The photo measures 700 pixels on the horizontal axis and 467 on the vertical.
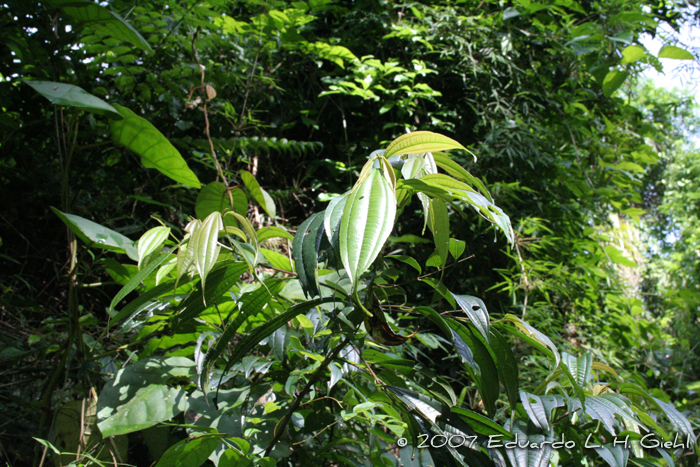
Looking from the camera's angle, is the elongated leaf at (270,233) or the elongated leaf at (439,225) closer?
the elongated leaf at (439,225)

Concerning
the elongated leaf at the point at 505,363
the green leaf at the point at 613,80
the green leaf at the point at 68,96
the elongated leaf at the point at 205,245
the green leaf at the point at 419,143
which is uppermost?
the green leaf at the point at 613,80

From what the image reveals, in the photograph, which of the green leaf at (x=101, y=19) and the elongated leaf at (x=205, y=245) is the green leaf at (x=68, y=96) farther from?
the elongated leaf at (x=205, y=245)

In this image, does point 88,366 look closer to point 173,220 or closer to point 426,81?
point 173,220

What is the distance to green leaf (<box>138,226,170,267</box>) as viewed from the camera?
566 mm

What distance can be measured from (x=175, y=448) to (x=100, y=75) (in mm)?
1410

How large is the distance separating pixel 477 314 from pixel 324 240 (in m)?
0.19

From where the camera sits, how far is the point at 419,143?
1.56ft

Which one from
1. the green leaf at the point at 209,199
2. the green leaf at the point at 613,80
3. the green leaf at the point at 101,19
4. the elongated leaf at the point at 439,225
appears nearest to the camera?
the elongated leaf at the point at 439,225

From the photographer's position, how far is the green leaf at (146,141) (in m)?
0.76

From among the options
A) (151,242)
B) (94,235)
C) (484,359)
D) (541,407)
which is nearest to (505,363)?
(484,359)

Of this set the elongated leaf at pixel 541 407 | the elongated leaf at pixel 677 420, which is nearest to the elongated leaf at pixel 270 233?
the elongated leaf at pixel 541 407

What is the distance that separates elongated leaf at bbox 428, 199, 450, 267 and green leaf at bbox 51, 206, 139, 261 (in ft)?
1.83

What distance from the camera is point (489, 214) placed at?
0.42 metres

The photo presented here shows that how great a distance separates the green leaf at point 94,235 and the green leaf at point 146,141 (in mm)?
165
